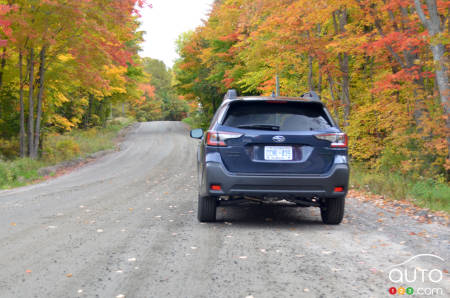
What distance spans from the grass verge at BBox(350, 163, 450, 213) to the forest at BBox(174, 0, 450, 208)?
0.12ft

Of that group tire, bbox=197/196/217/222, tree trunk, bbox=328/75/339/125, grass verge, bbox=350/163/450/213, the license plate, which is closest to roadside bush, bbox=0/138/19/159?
tree trunk, bbox=328/75/339/125

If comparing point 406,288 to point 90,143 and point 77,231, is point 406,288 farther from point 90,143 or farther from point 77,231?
point 90,143

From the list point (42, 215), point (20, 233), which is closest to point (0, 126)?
point (42, 215)

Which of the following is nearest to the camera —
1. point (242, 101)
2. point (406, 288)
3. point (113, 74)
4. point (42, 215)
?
point (406, 288)

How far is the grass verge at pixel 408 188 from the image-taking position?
28.7 ft

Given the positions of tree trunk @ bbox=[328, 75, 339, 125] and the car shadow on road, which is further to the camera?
tree trunk @ bbox=[328, 75, 339, 125]

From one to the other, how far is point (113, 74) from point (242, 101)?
71.9ft

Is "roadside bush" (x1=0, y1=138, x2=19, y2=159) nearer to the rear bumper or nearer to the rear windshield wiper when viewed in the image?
the rear bumper

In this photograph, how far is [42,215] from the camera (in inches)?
292

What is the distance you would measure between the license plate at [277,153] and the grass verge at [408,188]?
3747 millimetres

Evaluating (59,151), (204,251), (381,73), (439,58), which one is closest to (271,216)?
(204,251)

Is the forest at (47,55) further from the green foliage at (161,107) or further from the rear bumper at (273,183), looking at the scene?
the green foliage at (161,107)

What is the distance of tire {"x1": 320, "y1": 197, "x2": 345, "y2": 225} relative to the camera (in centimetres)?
625

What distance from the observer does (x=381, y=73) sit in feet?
47.6
